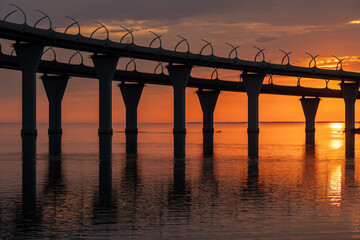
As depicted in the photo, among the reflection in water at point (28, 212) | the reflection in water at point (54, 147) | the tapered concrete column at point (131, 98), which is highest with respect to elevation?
the tapered concrete column at point (131, 98)

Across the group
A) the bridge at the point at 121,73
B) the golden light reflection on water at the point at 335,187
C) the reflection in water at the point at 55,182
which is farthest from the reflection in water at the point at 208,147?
the reflection in water at the point at 55,182

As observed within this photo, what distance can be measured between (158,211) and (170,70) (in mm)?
118127

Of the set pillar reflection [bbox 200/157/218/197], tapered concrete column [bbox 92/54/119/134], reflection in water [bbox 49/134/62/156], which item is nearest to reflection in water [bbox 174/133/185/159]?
reflection in water [bbox 49/134/62/156]

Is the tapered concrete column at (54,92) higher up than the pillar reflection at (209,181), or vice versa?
the tapered concrete column at (54,92)

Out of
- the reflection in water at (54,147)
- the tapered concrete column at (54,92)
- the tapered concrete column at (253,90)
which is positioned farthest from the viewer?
the tapered concrete column at (253,90)

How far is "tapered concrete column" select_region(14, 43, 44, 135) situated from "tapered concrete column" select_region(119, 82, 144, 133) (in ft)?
200

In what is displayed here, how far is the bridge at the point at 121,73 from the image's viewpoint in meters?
105

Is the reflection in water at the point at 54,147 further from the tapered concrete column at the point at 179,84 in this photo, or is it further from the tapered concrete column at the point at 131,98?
the tapered concrete column at the point at 131,98

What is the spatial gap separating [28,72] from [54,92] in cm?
3667

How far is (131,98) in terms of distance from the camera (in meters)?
168

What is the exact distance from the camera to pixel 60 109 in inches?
5566

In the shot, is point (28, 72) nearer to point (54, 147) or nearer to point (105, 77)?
point (105, 77)

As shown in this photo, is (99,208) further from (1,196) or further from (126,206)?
(1,196)

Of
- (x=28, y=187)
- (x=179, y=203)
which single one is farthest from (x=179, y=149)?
(x=179, y=203)
